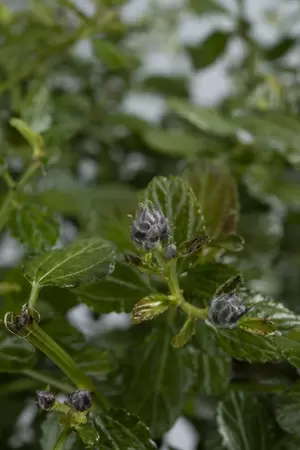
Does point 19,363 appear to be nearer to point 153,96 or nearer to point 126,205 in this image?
point 126,205

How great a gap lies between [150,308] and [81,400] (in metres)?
0.06

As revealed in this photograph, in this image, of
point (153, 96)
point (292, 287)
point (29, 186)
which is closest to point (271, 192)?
point (292, 287)

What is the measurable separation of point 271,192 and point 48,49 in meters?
0.25

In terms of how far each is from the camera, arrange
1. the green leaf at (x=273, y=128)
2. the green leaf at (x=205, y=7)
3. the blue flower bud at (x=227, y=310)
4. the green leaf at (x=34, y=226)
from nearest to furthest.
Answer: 1. the blue flower bud at (x=227, y=310)
2. the green leaf at (x=34, y=226)
3. the green leaf at (x=273, y=128)
4. the green leaf at (x=205, y=7)

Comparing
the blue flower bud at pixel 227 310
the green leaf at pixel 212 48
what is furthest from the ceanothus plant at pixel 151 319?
the green leaf at pixel 212 48

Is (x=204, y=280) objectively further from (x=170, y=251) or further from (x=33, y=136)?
(x=33, y=136)

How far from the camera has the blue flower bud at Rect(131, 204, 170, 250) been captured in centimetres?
31

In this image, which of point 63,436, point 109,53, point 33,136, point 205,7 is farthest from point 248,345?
point 205,7

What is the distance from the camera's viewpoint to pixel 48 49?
62cm

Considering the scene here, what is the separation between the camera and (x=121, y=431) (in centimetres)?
34

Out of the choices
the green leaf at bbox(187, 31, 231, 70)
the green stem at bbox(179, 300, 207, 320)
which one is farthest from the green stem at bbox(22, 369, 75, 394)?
the green leaf at bbox(187, 31, 231, 70)

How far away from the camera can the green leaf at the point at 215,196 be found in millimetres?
400

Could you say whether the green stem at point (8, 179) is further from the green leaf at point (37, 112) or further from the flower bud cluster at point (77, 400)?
the flower bud cluster at point (77, 400)

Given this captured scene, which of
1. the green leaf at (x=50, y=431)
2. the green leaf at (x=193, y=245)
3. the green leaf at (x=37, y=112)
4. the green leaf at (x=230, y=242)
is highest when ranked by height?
the green leaf at (x=193, y=245)
